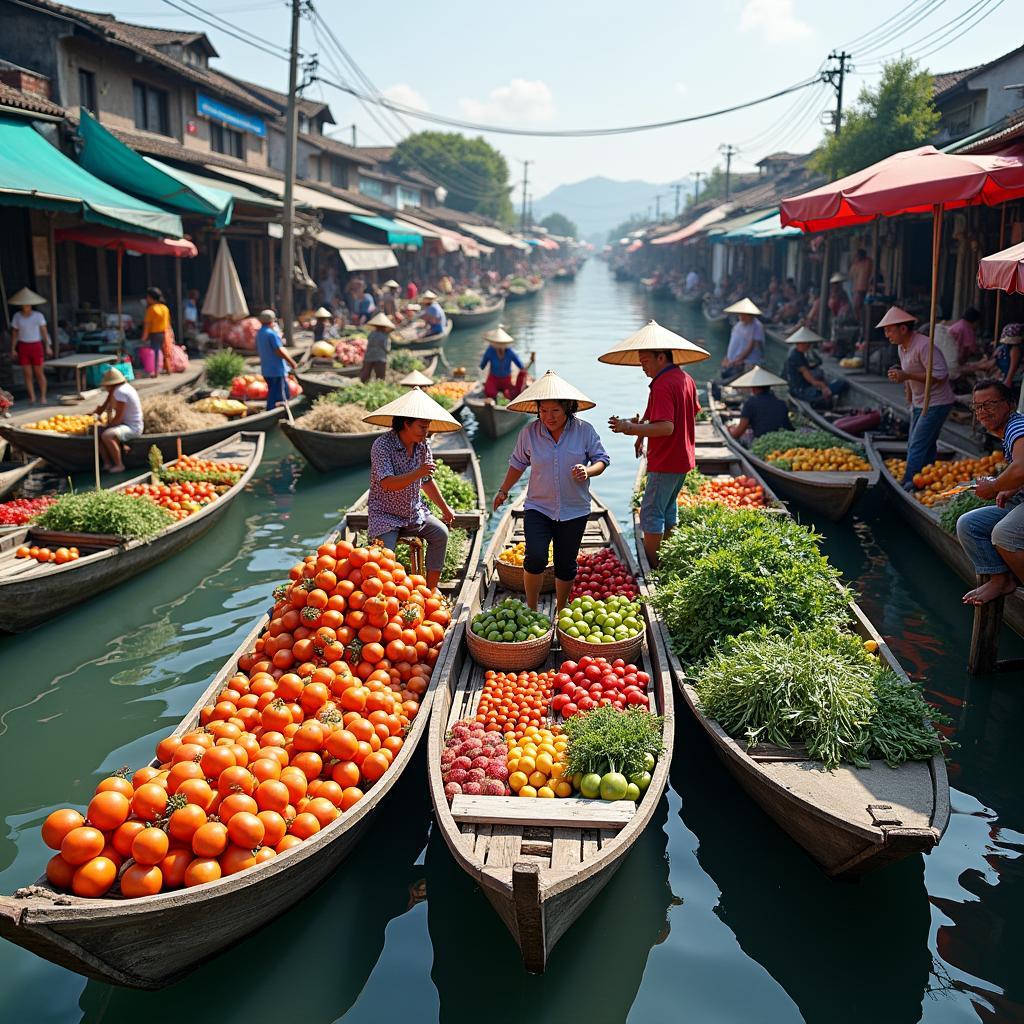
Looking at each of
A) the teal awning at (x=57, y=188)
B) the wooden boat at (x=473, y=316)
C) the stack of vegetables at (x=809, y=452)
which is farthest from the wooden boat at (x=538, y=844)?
the wooden boat at (x=473, y=316)

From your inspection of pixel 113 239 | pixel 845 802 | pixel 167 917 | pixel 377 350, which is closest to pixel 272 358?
pixel 377 350

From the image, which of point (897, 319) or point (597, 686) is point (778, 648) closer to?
point (597, 686)

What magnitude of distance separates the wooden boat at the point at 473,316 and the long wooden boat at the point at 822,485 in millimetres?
20966

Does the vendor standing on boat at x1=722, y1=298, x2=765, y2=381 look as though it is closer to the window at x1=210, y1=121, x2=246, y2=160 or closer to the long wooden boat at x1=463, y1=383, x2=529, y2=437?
the long wooden boat at x1=463, y1=383, x2=529, y2=437

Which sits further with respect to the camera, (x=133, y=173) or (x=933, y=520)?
(x=133, y=173)

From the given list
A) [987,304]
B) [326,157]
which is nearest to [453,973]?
[987,304]

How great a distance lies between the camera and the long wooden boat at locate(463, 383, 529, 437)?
13.6 m

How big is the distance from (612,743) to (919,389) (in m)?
6.64

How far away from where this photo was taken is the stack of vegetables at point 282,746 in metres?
3.67

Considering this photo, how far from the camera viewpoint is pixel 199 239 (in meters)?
21.7

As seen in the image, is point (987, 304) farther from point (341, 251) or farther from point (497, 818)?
point (341, 251)

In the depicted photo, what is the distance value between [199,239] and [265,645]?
18581mm

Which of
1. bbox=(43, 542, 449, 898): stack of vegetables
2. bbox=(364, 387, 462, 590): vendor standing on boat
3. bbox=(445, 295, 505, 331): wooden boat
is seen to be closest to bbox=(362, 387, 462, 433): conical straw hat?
bbox=(364, 387, 462, 590): vendor standing on boat

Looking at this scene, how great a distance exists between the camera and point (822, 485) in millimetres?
9328
